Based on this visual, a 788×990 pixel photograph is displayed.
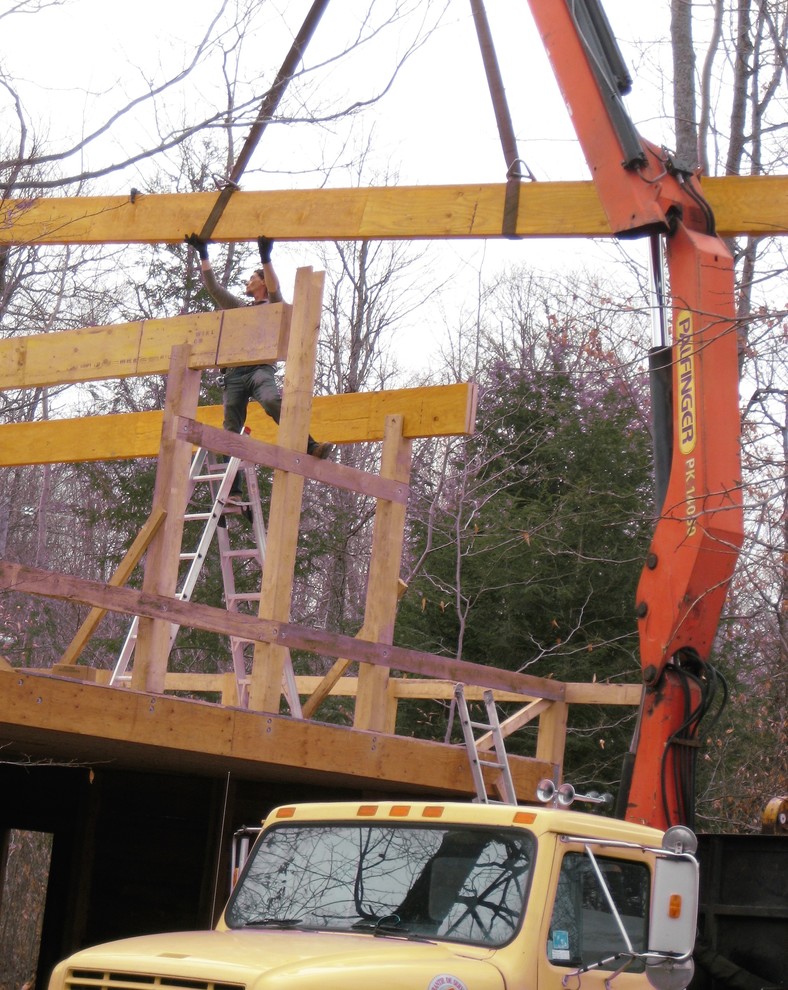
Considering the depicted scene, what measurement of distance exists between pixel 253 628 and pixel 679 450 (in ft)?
9.40

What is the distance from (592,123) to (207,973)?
6.52m

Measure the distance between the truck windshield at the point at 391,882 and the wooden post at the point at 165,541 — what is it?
1.90 meters

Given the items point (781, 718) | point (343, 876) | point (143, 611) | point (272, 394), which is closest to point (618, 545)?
point (781, 718)

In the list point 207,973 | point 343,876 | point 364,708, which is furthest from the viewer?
point 364,708

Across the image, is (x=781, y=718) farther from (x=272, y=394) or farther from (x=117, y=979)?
(x=117, y=979)

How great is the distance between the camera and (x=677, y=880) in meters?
3.97

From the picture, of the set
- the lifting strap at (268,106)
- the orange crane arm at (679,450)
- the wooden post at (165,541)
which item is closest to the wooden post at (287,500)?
the wooden post at (165,541)

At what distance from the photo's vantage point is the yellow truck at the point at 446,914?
390 centimetres

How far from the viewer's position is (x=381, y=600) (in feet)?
27.0

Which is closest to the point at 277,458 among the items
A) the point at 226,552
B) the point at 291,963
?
the point at 226,552

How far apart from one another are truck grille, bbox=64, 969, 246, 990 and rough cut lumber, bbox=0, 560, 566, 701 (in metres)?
2.05

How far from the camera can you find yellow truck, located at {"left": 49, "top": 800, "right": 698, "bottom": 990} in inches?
154

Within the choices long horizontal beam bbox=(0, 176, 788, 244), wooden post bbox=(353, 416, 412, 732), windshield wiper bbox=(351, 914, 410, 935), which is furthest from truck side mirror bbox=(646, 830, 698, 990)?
long horizontal beam bbox=(0, 176, 788, 244)

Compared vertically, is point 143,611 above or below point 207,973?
above
